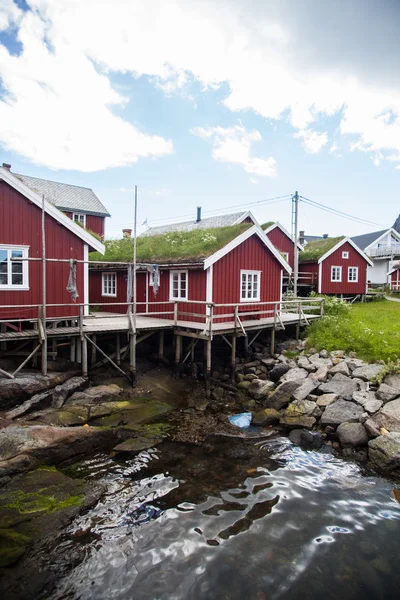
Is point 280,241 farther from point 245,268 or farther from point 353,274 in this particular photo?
point 245,268

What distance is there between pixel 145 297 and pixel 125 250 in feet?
12.0

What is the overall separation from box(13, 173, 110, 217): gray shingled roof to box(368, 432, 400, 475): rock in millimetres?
26961

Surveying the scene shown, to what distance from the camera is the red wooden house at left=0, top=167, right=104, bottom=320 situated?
1218 cm

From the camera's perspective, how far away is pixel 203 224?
2816cm

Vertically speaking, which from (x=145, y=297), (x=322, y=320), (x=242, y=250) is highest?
(x=242, y=250)

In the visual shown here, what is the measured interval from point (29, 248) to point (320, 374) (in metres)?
11.1

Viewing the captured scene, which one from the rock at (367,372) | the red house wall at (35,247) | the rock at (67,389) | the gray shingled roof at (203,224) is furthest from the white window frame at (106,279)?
the rock at (367,372)

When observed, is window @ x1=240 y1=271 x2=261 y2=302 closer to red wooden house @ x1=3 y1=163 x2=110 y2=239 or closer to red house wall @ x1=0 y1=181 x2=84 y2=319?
red house wall @ x1=0 y1=181 x2=84 y2=319

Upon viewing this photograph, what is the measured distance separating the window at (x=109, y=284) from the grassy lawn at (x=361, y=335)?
10.3 m

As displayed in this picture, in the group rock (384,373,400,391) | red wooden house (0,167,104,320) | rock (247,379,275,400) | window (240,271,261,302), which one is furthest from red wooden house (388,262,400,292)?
red wooden house (0,167,104,320)

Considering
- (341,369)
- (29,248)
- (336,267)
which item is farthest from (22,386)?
(336,267)

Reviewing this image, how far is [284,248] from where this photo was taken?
30.3 metres

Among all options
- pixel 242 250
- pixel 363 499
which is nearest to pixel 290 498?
pixel 363 499

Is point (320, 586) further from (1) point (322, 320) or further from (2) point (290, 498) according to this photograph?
(1) point (322, 320)
